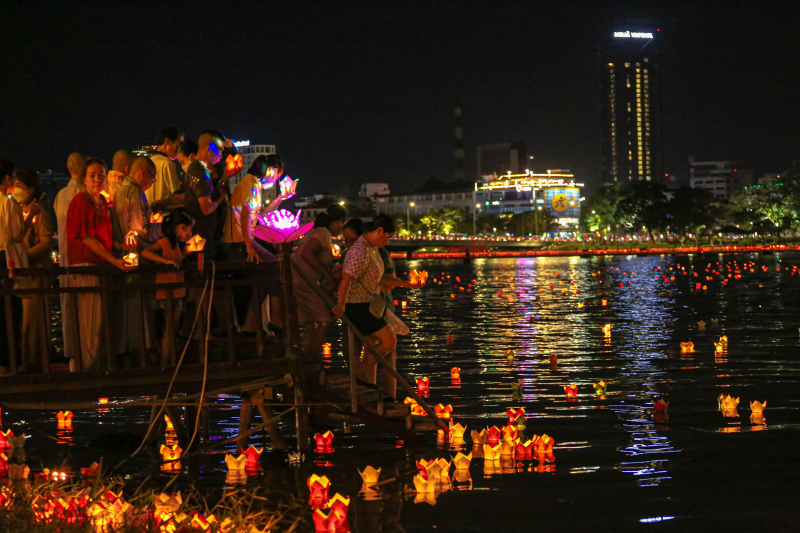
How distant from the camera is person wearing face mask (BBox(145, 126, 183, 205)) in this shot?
10.1m

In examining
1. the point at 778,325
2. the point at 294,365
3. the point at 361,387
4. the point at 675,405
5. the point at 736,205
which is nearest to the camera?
the point at 294,365

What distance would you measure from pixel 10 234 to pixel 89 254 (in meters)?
1.10

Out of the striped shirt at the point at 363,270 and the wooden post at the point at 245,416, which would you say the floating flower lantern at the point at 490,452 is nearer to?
the striped shirt at the point at 363,270

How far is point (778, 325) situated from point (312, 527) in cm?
1776

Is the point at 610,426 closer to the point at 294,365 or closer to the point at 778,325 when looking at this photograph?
the point at 294,365

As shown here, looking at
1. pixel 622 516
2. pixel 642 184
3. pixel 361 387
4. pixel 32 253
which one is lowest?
pixel 622 516

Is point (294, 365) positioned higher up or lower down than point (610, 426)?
higher up

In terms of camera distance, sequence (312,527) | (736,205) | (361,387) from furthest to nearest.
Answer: (736,205)
(361,387)
(312,527)

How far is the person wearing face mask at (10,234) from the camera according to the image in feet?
29.7

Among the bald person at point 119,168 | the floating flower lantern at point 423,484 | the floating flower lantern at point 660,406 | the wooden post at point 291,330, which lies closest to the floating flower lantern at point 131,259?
Answer: the bald person at point 119,168

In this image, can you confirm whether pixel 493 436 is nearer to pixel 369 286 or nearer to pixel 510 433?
pixel 510 433

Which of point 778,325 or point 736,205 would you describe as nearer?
point 778,325

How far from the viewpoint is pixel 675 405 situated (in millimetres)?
11727

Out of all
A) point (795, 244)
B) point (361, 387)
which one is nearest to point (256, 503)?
point (361, 387)
